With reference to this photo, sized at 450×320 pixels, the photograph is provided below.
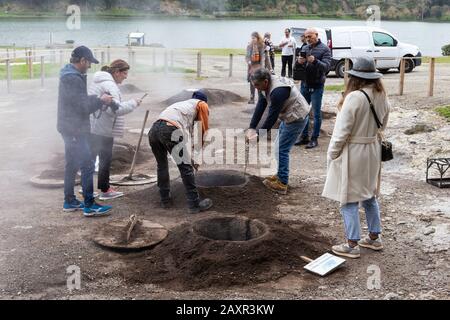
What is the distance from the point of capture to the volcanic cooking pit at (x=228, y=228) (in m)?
6.00

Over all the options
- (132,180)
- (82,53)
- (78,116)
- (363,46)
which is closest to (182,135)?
(78,116)

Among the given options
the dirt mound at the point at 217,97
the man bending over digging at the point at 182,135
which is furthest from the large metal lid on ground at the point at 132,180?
the dirt mound at the point at 217,97

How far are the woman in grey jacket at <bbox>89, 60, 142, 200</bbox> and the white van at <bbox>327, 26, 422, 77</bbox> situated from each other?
15022mm

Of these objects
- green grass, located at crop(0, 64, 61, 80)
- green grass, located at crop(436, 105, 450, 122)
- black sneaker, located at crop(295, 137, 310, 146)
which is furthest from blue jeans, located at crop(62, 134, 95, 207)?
green grass, located at crop(0, 64, 61, 80)

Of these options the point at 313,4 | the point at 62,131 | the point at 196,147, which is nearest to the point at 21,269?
the point at 62,131

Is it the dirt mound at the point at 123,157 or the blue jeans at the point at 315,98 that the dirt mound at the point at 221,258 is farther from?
the blue jeans at the point at 315,98

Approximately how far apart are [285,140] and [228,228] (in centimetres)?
175

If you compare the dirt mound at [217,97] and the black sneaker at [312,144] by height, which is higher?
the dirt mound at [217,97]

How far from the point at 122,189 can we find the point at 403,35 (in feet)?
145

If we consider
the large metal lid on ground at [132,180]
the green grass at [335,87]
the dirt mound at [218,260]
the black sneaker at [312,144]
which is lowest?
the dirt mound at [218,260]

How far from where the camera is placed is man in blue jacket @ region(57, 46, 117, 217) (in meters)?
6.30

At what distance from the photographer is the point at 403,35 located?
157 feet

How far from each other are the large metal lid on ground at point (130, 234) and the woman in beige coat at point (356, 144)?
70.3 inches

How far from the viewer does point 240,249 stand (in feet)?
17.3
